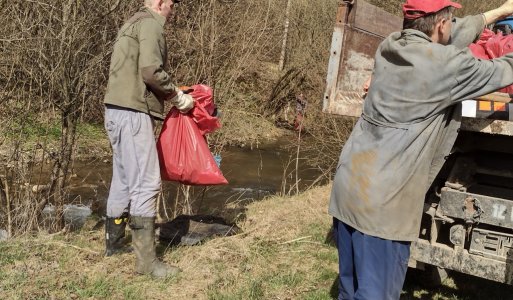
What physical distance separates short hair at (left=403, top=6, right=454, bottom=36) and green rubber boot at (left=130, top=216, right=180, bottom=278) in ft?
7.78

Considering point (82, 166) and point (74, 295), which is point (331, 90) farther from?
point (82, 166)

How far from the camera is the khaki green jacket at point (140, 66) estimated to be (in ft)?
12.4

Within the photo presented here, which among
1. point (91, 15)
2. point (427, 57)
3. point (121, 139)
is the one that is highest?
point (91, 15)

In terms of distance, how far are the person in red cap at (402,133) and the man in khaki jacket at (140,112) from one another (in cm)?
171

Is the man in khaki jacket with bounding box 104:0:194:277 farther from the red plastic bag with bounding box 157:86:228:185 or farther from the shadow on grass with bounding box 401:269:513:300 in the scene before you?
the shadow on grass with bounding box 401:269:513:300

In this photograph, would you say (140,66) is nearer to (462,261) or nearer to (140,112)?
(140,112)

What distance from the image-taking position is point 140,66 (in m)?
3.80

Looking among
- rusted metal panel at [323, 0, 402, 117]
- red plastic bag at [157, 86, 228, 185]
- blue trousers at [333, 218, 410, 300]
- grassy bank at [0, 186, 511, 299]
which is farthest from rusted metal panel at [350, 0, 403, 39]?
blue trousers at [333, 218, 410, 300]

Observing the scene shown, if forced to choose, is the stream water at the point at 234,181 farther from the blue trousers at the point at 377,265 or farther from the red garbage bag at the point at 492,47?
the blue trousers at the point at 377,265

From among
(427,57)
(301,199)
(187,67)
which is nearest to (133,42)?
(427,57)

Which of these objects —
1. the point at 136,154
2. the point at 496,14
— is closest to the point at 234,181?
the point at 136,154

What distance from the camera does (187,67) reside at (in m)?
6.66

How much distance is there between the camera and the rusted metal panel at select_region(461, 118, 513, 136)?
3152 millimetres

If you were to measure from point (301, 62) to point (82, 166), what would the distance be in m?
9.27
